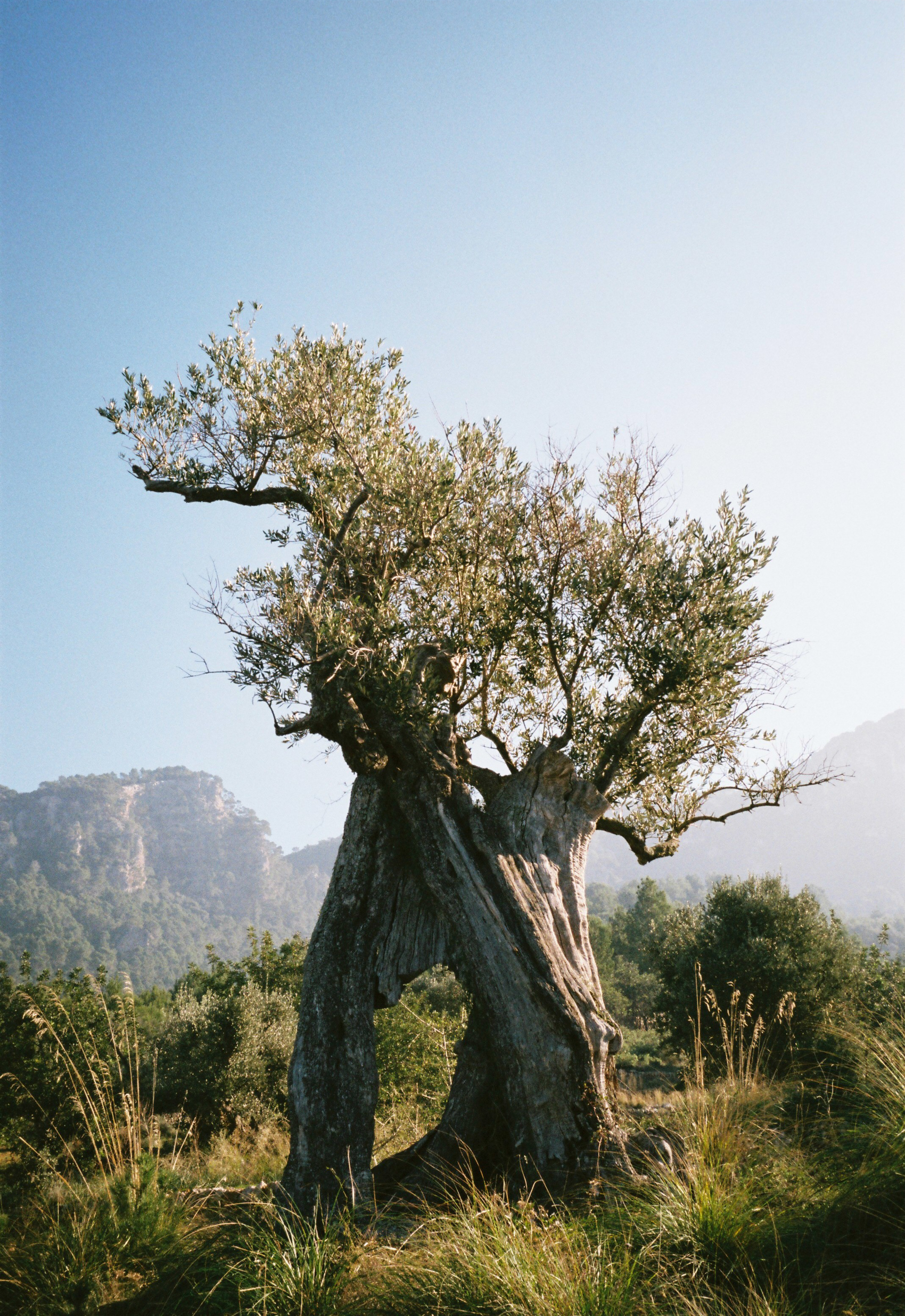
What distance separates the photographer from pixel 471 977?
7.95m

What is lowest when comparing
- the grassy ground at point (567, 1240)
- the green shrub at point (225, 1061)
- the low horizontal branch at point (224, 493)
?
the green shrub at point (225, 1061)

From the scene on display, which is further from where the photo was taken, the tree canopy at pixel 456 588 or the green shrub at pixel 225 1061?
the green shrub at pixel 225 1061

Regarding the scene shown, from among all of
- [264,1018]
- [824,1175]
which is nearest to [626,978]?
[264,1018]

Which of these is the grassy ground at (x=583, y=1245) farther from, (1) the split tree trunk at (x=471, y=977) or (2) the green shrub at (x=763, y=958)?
(2) the green shrub at (x=763, y=958)

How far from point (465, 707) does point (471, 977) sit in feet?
14.7

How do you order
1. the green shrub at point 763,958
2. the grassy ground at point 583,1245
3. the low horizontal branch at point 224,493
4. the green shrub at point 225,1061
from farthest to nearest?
the green shrub at point 225,1061 < the green shrub at point 763,958 < the low horizontal branch at point 224,493 < the grassy ground at point 583,1245

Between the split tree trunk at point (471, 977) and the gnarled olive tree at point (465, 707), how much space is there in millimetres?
28

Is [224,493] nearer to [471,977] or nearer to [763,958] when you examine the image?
[471,977]

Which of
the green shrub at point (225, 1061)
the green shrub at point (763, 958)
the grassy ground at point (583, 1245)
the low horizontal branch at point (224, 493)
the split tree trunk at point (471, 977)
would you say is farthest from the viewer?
the green shrub at point (225, 1061)

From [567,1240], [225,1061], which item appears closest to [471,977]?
[567,1240]

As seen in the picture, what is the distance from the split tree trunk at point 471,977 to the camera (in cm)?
709

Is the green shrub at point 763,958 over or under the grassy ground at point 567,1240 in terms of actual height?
under

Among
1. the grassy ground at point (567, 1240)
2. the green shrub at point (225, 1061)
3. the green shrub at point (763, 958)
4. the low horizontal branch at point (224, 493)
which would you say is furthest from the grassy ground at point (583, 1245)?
the green shrub at point (225, 1061)

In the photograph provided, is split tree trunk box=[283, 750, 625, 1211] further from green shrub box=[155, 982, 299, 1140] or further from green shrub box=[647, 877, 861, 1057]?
green shrub box=[155, 982, 299, 1140]
